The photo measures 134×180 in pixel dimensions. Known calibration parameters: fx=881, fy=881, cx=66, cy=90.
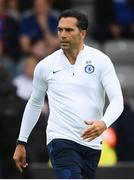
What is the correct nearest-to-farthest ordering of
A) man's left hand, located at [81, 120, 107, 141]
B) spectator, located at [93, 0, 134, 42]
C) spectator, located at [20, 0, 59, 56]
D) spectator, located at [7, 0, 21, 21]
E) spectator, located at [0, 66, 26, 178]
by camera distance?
man's left hand, located at [81, 120, 107, 141]
spectator, located at [0, 66, 26, 178]
spectator, located at [20, 0, 59, 56]
spectator, located at [7, 0, 21, 21]
spectator, located at [93, 0, 134, 42]

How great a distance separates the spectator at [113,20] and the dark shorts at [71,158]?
6596 millimetres

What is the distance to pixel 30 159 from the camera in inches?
409

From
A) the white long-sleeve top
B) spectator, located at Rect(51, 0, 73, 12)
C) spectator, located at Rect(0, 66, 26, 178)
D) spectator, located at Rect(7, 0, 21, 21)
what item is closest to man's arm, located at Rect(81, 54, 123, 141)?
the white long-sleeve top

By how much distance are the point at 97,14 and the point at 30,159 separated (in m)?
4.19

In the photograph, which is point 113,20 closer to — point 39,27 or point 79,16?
point 39,27

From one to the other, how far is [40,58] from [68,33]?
17.3 ft

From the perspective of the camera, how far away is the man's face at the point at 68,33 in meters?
7.19

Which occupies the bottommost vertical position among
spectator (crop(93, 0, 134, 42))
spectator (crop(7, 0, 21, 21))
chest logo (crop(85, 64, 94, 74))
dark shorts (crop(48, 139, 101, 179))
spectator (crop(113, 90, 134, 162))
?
spectator (crop(113, 90, 134, 162))

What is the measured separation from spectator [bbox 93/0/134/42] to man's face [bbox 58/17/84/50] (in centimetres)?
651

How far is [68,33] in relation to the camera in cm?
721

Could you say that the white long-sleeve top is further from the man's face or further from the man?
the man's face

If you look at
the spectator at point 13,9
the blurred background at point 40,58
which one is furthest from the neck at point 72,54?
the spectator at point 13,9

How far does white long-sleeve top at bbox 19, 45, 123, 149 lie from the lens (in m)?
7.18

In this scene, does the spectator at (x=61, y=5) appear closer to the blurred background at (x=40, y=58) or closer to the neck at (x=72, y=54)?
the blurred background at (x=40, y=58)
